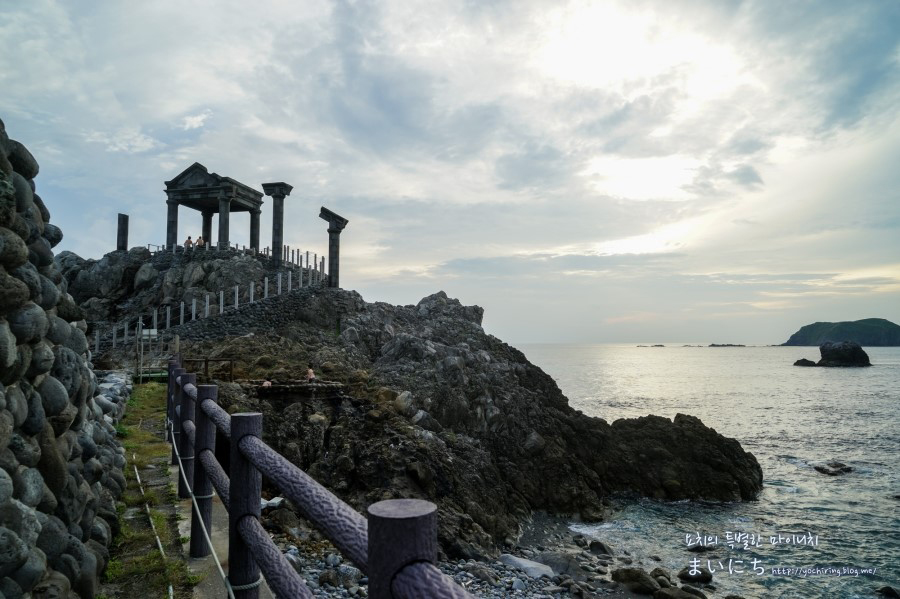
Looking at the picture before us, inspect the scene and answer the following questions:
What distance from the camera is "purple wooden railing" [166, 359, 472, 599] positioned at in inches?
44.4

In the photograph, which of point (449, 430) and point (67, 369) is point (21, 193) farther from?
point (449, 430)

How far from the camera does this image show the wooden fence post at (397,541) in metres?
1.12

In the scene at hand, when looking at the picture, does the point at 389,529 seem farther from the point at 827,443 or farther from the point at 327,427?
the point at 827,443

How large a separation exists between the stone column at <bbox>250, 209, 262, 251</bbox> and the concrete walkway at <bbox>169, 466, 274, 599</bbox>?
112 feet

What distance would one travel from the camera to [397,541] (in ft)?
3.72

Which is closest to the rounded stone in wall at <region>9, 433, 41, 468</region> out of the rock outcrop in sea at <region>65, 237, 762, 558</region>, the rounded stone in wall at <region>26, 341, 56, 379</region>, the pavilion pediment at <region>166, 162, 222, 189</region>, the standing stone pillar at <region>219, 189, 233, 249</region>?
the rounded stone in wall at <region>26, 341, 56, 379</region>

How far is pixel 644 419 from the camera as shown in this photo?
23.0m

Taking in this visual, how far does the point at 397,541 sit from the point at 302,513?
82cm

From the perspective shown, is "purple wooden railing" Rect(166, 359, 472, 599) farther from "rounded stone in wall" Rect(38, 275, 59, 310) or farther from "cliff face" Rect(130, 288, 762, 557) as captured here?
"cliff face" Rect(130, 288, 762, 557)

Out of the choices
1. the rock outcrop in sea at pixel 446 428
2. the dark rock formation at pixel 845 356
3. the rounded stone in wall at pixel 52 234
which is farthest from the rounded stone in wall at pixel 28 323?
the dark rock formation at pixel 845 356

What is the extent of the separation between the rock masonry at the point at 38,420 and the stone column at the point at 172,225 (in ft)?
113

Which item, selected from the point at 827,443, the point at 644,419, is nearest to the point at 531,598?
the point at 644,419

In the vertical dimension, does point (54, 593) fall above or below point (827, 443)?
above

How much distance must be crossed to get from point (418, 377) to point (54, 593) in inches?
733
